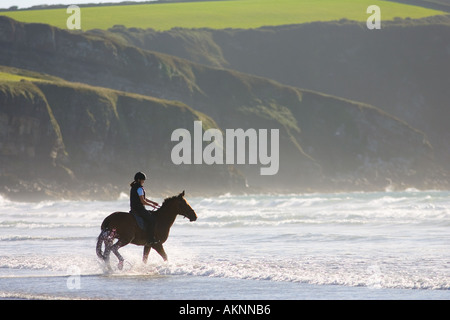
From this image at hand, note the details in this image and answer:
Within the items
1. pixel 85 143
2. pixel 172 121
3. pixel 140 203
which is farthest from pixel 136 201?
pixel 172 121

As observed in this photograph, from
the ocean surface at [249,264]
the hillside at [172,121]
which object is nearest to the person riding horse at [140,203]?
the ocean surface at [249,264]

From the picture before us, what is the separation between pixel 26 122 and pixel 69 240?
246ft

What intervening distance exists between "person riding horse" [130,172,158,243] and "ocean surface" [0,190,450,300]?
1014 mm

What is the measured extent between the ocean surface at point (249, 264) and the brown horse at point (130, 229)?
0.54 metres

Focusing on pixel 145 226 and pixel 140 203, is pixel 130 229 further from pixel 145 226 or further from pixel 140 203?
pixel 140 203

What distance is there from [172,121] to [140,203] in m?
98.8

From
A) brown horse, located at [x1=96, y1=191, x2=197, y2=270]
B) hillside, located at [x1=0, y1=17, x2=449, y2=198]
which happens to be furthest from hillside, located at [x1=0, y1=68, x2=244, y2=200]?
brown horse, located at [x1=96, y1=191, x2=197, y2=270]

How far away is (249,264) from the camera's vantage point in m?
21.6

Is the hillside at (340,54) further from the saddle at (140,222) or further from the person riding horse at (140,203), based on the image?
the saddle at (140,222)

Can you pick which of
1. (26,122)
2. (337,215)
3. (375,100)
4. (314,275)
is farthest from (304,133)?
(314,275)

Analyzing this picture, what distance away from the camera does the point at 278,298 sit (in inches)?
632

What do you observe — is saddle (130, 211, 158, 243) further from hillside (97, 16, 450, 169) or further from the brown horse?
hillside (97, 16, 450, 169)

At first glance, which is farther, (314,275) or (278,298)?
(314,275)

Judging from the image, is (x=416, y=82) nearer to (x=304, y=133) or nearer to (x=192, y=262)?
(x=304, y=133)
